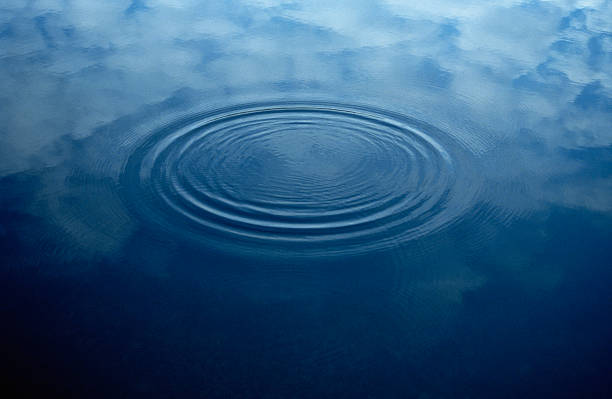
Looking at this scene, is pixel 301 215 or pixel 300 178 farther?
pixel 300 178

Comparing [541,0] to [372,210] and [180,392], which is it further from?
[180,392]

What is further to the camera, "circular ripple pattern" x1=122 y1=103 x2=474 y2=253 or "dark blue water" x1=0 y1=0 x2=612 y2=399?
"circular ripple pattern" x1=122 y1=103 x2=474 y2=253

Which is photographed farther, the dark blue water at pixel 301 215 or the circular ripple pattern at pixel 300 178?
the circular ripple pattern at pixel 300 178

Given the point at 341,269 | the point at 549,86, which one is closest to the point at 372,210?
the point at 341,269
